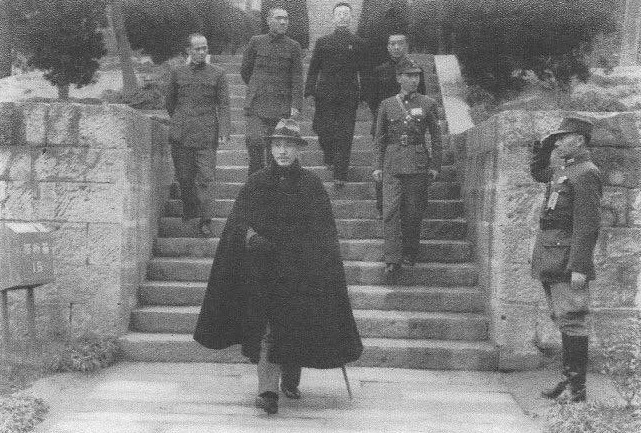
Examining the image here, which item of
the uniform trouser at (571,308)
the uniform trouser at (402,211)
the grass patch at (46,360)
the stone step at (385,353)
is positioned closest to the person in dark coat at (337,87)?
the uniform trouser at (402,211)

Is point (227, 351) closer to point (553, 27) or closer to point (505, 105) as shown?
point (505, 105)

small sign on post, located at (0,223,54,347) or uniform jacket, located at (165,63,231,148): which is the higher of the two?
uniform jacket, located at (165,63,231,148)

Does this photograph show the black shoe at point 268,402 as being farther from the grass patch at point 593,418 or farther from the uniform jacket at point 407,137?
the uniform jacket at point 407,137

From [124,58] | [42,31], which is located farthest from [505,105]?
[42,31]

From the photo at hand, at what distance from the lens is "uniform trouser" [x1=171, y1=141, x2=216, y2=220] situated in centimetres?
777

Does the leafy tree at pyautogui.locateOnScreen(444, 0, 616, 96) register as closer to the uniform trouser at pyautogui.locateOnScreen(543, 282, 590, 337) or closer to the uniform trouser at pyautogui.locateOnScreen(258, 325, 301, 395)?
the uniform trouser at pyautogui.locateOnScreen(543, 282, 590, 337)

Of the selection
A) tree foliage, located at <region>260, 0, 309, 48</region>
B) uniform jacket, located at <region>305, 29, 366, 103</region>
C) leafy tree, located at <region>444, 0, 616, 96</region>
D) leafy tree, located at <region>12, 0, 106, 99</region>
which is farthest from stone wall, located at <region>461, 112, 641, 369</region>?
tree foliage, located at <region>260, 0, 309, 48</region>

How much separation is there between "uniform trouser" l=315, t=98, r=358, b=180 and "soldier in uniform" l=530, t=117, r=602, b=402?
118 inches

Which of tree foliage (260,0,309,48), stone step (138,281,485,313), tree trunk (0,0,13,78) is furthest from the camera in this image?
tree foliage (260,0,309,48)

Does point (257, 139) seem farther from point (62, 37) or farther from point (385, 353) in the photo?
point (62, 37)

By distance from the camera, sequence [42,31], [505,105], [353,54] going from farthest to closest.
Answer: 1. [42,31]
2. [505,105]
3. [353,54]

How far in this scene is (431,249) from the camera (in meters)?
7.62

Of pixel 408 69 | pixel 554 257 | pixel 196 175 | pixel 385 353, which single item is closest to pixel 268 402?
pixel 385 353

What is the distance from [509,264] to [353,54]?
302cm
